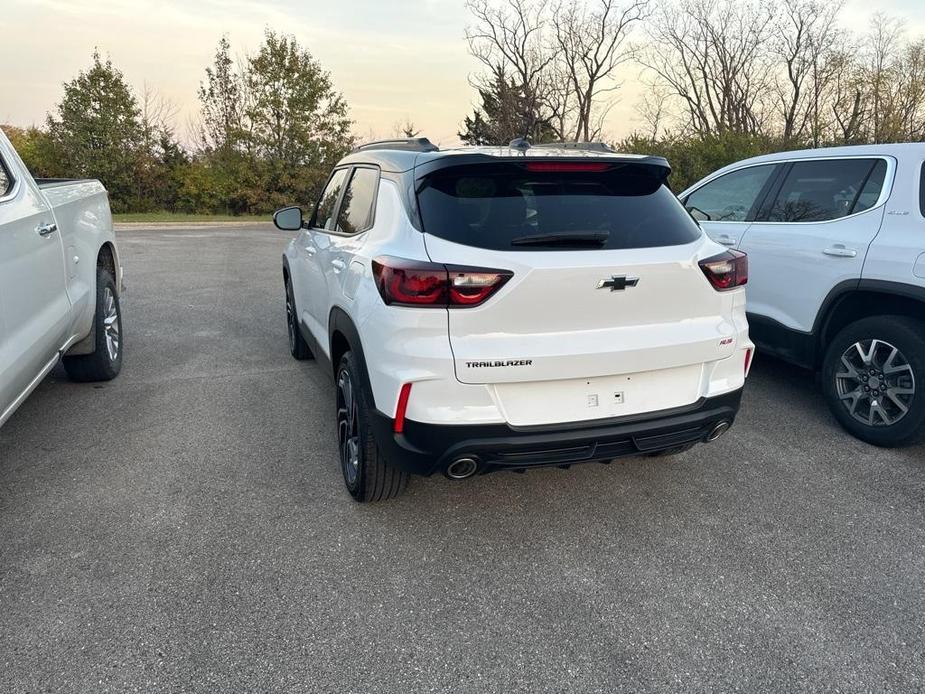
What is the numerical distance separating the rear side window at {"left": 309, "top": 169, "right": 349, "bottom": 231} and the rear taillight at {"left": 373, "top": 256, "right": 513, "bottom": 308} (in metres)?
1.65

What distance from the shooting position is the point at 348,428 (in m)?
3.20

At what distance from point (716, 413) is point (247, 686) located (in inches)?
83.6

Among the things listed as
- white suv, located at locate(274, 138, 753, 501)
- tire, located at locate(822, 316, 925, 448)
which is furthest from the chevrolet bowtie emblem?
tire, located at locate(822, 316, 925, 448)

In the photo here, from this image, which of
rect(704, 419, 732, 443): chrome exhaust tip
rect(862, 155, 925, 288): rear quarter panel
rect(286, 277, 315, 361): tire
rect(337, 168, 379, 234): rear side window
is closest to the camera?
rect(704, 419, 732, 443): chrome exhaust tip

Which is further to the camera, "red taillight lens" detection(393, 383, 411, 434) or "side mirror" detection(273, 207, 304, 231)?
"side mirror" detection(273, 207, 304, 231)

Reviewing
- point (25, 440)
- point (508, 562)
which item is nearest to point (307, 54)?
point (25, 440)

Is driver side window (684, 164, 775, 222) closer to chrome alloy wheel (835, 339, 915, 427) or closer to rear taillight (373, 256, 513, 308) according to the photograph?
chrome alloy wheel (835, 339, 915, 427)

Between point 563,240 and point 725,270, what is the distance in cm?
78

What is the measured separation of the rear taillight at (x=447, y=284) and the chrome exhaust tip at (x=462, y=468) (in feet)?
2.03

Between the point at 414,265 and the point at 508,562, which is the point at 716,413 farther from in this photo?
the point at 414,265

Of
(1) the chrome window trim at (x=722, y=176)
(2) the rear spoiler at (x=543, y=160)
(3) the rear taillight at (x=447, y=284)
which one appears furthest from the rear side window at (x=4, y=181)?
(1) the chrome window trim at (x=722, y=176)

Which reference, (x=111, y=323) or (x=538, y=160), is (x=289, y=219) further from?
(x=538, y=160)

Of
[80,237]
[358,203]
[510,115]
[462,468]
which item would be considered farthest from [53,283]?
[510,115]

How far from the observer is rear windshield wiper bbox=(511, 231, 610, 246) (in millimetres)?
2523
